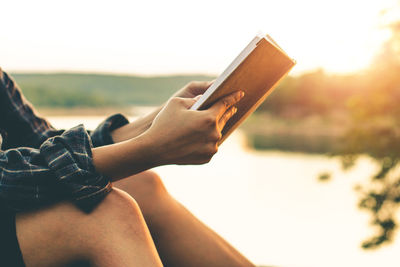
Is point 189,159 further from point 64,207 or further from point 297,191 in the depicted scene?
point 297,191

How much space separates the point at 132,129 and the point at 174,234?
0.23m

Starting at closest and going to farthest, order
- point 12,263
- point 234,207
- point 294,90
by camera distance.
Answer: point 12,263 < point 234,207 < point 294,90

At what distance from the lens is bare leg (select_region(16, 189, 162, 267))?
22.0 inches

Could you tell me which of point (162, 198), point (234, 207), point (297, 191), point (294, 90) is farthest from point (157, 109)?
point (294, 90)

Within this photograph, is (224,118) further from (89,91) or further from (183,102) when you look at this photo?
(89,91)

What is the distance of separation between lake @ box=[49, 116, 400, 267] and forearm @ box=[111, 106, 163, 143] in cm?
83

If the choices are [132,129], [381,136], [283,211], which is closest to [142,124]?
[132,129]

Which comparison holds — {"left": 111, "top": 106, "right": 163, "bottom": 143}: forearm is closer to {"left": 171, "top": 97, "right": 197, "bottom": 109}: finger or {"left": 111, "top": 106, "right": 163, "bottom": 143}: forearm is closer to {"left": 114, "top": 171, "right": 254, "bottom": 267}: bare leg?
{"left": 114, "top": 171, "right": 254, "bottom": 267}: bare leg

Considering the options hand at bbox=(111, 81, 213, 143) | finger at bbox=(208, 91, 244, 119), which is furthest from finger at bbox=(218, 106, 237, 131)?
hand at bbox=(111, 81, 213, 143)

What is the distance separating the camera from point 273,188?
26.6ft

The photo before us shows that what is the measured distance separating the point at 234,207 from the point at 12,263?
597 cm

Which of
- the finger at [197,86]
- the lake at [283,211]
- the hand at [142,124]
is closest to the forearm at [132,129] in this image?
the hand at [142,124]

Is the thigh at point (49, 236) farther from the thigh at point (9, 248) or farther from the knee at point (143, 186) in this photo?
the knee at point (143, 186)

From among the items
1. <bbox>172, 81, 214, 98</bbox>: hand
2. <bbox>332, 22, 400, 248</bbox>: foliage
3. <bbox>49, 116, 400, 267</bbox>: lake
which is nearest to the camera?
<bbox>172, 81, 214, 98</bbox>: hand
